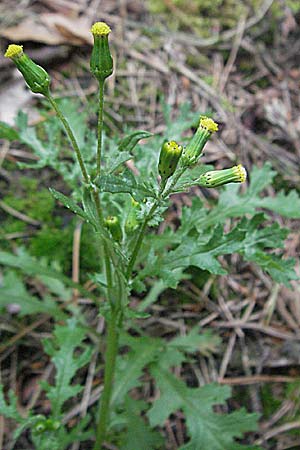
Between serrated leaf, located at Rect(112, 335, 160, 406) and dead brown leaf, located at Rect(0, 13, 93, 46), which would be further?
dead brown leaf, located at Rect(0, 13, 93, 46)

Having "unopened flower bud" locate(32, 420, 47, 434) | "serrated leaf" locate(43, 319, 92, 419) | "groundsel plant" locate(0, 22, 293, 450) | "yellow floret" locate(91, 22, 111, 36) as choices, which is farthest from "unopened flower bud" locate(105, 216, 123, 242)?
"unopened flower bud" locate(32, 420, 47, 434)

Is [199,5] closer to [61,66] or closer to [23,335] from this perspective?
[61,66]

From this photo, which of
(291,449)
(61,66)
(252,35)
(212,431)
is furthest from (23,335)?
(252,35)

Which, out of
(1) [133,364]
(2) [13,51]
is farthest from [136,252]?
(1) [133,364]

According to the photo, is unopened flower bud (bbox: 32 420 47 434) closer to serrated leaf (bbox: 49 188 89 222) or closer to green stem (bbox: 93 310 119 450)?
green stem (bbox: 93 310 119 450)

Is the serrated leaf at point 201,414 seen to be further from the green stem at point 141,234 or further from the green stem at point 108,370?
the green stem at point 141,234

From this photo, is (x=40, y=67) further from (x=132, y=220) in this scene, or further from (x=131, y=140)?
(x=132, y=220)

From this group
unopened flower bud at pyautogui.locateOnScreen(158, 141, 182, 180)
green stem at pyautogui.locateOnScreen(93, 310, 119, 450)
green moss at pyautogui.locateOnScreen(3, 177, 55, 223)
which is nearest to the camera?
unopened flower bud at pyautogui.locateOnScreen(158, 141, 182, 180)
